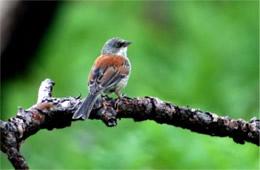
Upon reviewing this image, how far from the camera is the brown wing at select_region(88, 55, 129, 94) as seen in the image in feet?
21.2

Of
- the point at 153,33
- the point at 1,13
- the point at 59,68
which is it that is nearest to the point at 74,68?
the point at 59,68

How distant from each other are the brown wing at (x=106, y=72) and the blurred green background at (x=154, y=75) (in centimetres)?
40

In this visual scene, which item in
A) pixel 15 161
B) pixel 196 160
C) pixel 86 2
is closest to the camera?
pixel 15 161

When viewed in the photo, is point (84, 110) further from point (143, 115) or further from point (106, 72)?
point (106, 72)

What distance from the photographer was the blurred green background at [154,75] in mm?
6633

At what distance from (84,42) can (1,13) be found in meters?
2.11

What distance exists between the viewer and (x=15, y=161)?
164 inches

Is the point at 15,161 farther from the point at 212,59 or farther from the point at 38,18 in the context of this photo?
the point at 38,18

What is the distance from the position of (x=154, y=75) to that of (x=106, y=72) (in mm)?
3008

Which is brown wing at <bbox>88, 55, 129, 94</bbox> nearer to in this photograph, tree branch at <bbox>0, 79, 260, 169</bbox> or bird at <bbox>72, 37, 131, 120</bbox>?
bird at <bbox>72, 37, 131, 120</bbox>

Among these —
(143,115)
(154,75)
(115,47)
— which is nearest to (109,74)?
(115,47)

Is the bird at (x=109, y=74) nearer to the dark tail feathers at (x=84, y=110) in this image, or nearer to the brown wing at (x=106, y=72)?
the brown wing at (x=106, y=72)

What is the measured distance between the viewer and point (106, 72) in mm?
6746

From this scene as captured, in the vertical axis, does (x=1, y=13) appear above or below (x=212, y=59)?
below
